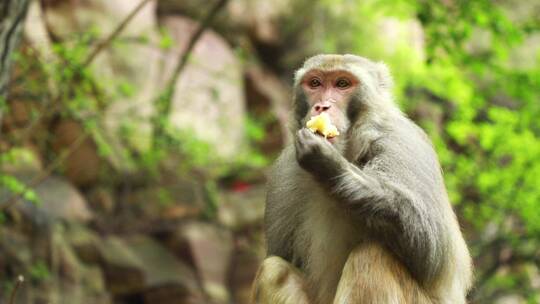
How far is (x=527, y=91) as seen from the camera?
1091 cm

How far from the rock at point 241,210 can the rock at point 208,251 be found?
32cm

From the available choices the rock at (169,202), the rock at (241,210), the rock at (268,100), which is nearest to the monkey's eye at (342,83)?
the rock at (169,202)

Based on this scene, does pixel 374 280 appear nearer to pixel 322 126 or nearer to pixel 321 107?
pixel 322 126

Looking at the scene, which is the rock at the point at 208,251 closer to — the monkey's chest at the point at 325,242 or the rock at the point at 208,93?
the rock at the point at 208,93

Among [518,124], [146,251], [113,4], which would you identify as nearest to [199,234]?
[146,251]

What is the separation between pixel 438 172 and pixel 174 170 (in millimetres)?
9001

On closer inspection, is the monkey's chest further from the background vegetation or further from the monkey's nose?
the background vegetation

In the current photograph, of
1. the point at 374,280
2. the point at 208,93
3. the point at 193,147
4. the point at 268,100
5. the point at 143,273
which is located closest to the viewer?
the point at 374,280

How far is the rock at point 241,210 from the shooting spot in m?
15.7

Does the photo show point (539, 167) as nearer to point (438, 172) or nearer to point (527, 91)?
point (527, 91)

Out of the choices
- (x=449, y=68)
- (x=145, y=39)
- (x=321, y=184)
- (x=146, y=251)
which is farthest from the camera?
(x=146, y=251)

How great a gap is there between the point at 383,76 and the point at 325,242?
1.48 meters

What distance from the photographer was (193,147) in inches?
493

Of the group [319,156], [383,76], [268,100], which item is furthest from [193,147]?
[319,156]
